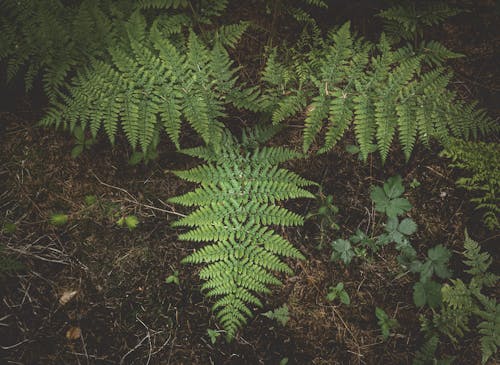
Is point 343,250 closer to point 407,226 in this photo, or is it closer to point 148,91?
point 407,226

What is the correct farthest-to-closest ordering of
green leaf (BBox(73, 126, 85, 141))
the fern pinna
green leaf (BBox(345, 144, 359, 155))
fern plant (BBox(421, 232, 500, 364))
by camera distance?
green leaf (BBox(345, 144, 359, 155)) < green leaf (BBox(73, 126, 85, 141)) < fern plant (BBox(421, 232, 500, 364)) < the fern pinna

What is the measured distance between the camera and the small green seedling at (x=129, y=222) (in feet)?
10.9

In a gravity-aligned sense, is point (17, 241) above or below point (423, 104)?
below

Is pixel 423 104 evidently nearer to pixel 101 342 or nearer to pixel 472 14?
pixel 472 14

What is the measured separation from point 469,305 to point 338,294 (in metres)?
1.09

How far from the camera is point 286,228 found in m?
3.47

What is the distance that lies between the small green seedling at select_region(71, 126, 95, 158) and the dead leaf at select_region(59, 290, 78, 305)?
1246mm

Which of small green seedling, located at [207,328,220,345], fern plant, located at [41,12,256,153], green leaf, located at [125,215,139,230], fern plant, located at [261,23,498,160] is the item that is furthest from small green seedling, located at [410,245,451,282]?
green leaf, located at [125,215,139,230]

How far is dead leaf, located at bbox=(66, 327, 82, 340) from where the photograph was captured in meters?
3.18

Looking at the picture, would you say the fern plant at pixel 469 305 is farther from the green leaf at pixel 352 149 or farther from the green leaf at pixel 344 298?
the green leaf at pixel 352 149

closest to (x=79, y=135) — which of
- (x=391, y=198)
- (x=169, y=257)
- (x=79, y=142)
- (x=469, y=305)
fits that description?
(x=79, y=142)

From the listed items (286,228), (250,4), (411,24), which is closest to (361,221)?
(286,228)

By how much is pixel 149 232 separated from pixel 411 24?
9.96 feet

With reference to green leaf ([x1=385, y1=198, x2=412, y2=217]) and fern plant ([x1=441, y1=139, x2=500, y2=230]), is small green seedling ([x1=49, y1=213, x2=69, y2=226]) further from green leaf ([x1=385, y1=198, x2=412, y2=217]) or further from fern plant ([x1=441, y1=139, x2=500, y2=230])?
fern plant ([x1=441, y1=139, x2=500, y2=230])
